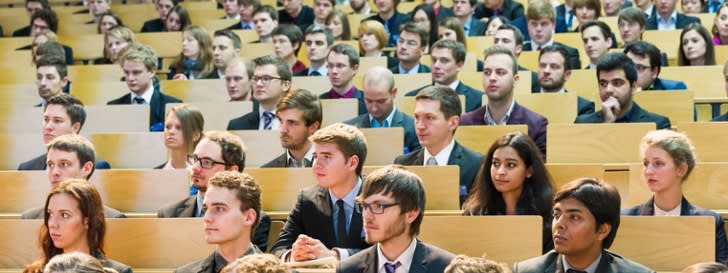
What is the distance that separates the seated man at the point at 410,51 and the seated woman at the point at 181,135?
2324 millimetres

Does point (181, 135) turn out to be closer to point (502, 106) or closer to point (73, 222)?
point (73, 222)

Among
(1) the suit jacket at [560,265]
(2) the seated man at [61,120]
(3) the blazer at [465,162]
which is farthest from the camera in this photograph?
(2) the seated man at [61,120]

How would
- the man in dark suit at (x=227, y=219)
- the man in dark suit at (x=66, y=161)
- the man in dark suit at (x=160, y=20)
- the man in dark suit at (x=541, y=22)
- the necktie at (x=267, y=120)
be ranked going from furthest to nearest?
the man in dark suit at (x=160, y=20)
the man in dark suit at (x=541, y=22)
the necktie at (x=267, y=120)
the man in dark suit at (x=66, y=161)
the man in dark suit at (x=227, y=219)

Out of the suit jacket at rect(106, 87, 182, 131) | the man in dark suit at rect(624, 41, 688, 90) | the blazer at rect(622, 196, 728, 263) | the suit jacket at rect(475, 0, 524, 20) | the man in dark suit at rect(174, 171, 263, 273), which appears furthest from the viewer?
the suit jacket at rect(475, 0, 524, 20)

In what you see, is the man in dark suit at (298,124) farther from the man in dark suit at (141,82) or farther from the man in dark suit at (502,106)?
the man in dark suit at (141,82)

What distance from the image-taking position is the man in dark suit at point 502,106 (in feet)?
20.7

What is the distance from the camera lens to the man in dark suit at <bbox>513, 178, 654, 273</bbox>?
13.6 ft

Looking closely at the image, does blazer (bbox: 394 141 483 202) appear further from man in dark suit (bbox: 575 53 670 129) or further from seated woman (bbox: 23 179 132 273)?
seated woman (bbox: 23 179 132 273)

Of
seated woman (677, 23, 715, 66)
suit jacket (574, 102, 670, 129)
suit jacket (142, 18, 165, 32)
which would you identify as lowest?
suit jacket (574, 102, 670, 129)

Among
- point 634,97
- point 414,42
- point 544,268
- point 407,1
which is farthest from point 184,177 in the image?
point 407,1

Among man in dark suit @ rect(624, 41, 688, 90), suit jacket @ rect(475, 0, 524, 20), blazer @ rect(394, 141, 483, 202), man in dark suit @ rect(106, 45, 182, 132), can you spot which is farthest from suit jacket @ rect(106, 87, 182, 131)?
suit jacket @ rect(475, 0, 524, 20)

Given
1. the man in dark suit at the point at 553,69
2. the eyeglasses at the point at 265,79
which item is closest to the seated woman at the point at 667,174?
the man in dark suit at the point at 553,69

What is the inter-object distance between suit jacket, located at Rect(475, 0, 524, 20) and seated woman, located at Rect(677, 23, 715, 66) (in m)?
1.99

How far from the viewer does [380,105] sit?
6.38 m
